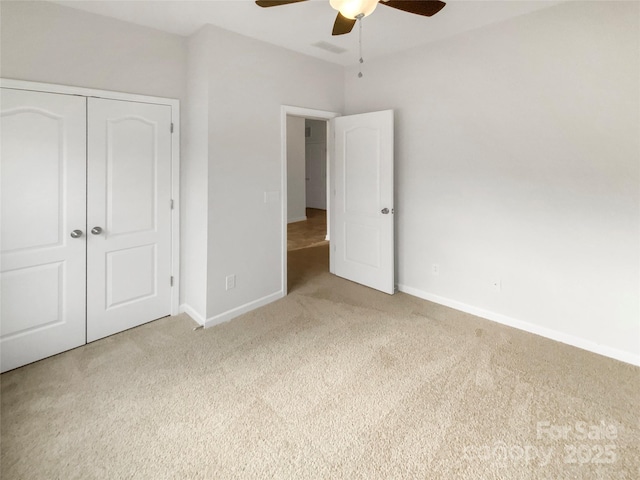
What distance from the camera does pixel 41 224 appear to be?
2471 mm

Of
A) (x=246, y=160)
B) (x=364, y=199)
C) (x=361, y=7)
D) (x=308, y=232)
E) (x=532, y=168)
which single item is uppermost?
(x=361, y=7)

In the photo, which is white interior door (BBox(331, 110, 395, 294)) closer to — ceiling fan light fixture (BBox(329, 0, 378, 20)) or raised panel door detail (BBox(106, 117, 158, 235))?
ceiling fan light fixture (BBox(329, 0, 378, 20))

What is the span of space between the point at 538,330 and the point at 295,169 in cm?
631

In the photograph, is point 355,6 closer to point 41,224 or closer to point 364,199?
point 364,199

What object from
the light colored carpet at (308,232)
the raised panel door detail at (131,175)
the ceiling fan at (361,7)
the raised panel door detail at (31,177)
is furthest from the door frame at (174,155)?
the light colored carpet at (308,232)

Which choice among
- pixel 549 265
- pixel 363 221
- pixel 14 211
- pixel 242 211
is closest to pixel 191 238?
pixel 242 211

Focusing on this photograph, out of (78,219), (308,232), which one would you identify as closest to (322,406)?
(78,219)

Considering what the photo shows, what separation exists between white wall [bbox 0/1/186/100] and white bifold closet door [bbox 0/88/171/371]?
0.52 feet

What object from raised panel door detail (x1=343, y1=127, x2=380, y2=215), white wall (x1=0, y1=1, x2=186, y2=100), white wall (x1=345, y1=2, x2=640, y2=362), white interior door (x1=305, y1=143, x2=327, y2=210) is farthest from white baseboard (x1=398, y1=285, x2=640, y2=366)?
white interior door (x1=305, y1=143, x2=327, y2=210)

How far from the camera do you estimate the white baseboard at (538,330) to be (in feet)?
8.32

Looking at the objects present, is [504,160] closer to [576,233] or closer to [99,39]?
[576,233]

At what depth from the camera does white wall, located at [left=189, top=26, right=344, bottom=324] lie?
9.74 ft

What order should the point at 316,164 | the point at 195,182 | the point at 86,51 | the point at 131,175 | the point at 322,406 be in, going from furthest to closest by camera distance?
the point at 316,164 < the point at 195,182 < the point at 131,175 < the point at 86,51 < the point at 322,406

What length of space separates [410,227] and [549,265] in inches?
52.6
